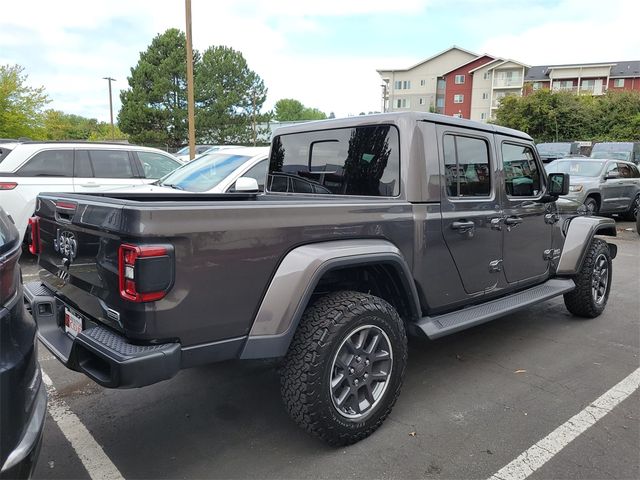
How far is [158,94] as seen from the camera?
37.3m

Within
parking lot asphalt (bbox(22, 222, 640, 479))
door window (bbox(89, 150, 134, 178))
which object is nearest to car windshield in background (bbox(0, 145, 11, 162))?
door window (bbox(89, 150, 134, 178))

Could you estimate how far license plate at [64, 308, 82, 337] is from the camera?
102 inches

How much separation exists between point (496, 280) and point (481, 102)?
63882mm

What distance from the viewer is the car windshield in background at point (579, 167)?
12.1m

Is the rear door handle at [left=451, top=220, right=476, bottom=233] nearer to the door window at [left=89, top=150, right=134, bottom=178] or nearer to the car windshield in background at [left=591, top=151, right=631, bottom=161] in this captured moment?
the door window at [left=89, top=150, right=134, bottom=178]

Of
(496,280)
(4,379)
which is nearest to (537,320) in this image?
(496,280)

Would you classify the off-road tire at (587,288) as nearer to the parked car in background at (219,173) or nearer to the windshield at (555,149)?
the parked car in background at (219,173)

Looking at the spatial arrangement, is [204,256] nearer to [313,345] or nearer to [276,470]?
[313,345]

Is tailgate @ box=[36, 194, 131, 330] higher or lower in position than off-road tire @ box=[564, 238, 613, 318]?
higher

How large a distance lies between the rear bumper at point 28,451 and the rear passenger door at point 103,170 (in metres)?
6.02

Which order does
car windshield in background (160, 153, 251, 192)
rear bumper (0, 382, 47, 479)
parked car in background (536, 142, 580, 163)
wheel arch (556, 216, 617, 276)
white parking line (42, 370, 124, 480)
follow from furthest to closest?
parked car in background (536, 142, 580, 163) → car windshield in background (160, 153, 251, 192) → wheel arch (556, 216, 617, 276) → white parking line (42, 370, 124, 480) → rear bumper (0, 382, 47, 479)

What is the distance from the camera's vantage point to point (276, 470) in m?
2.54

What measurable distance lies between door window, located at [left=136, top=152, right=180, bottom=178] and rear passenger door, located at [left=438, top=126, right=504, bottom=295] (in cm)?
611

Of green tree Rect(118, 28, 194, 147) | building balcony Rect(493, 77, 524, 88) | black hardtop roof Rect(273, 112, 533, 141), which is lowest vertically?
black hardtop roof Rect(273, 112, 533, 141)
